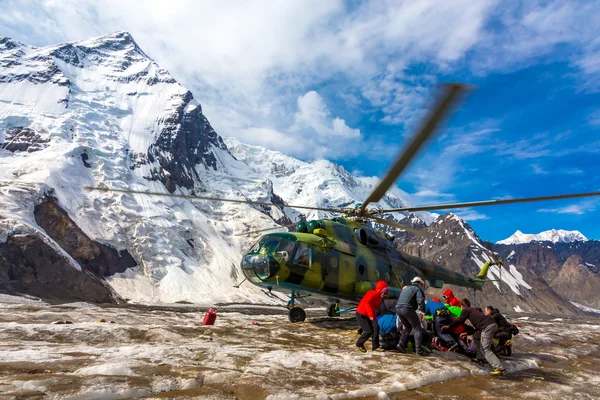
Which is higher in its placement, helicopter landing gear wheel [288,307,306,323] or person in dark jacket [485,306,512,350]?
person in dark jacket [485,306,512,350]

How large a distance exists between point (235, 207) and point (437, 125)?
148 metres

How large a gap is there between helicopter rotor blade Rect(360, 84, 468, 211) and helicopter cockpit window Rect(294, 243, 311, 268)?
3.47 meters

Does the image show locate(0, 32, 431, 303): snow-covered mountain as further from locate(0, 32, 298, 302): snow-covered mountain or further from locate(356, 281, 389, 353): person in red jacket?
locate(356, 281, 389, 353): person in red jacket

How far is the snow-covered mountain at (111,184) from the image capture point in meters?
86.7

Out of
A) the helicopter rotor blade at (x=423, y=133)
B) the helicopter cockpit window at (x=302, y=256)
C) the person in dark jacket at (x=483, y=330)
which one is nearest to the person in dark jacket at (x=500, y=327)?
the person in dark jacket at (x=483, y=330)

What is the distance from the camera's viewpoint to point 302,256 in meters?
14.3

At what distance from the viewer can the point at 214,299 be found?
103 m

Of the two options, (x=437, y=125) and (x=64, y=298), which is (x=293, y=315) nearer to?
(x=437, y=125)

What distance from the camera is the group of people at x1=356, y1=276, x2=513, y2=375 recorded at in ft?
29.2

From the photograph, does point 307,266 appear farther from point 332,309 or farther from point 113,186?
point 113,186

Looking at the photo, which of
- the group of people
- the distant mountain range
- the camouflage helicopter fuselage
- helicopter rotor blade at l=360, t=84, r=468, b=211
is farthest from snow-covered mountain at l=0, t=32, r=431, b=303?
the group of people

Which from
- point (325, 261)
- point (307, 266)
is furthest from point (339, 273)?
point (307, 266)

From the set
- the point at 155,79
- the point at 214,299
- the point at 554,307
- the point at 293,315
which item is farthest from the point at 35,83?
the point at 554,307

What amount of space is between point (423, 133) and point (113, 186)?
123 m
